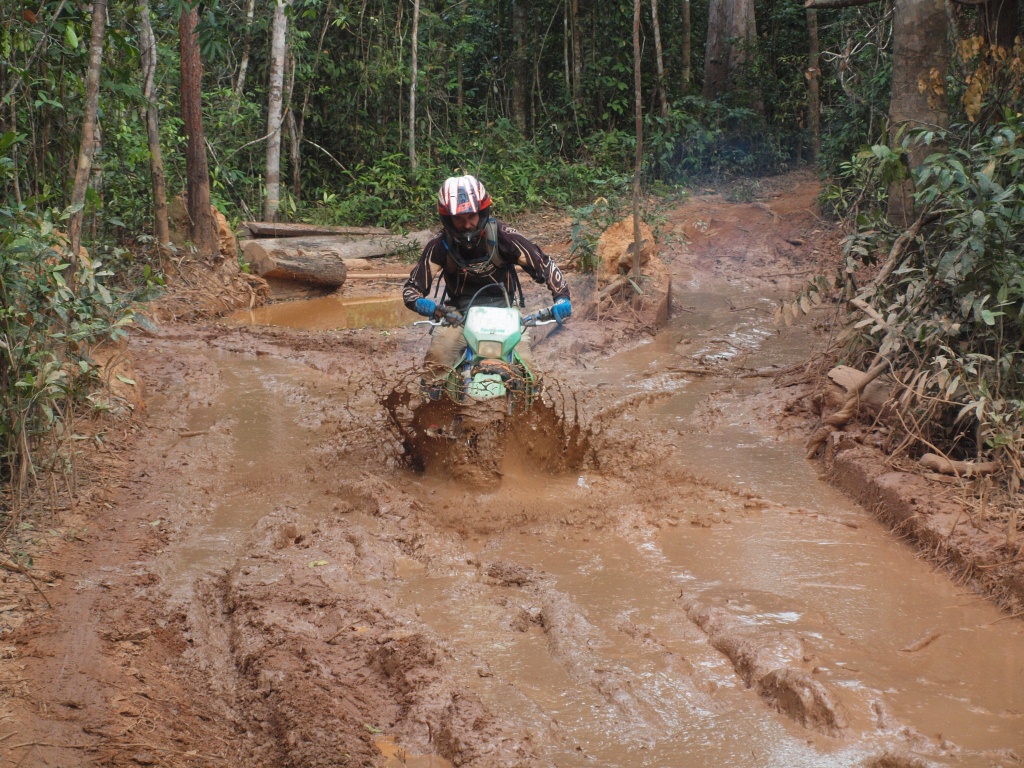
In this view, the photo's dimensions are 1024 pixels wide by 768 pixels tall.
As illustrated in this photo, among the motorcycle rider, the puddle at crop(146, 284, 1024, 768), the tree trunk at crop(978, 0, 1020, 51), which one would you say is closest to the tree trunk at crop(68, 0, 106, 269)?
the puddle at crop(146, 284, 1024, 768)

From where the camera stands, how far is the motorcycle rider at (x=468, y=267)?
582cm

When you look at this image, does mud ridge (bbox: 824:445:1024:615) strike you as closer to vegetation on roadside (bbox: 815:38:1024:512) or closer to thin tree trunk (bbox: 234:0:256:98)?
vegetation on roadside (bbox: 815:38:1024:512)

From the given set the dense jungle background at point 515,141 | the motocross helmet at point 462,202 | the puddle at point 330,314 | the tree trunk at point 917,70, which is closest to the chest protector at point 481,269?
the motocross helmet at point 462,202

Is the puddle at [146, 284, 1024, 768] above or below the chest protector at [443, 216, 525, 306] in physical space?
below

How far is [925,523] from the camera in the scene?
4.80 metres

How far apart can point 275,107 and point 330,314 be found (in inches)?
204

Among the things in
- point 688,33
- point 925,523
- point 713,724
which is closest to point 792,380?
point 925,523

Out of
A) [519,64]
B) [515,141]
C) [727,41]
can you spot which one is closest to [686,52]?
[727,41]

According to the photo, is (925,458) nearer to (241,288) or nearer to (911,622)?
(911,622)

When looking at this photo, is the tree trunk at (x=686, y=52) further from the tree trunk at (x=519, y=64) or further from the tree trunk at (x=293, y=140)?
the tree trunk at (x=293, y=140)

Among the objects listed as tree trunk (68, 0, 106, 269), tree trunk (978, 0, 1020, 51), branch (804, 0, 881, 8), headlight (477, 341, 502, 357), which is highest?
branch (804, 0, 881, 8)

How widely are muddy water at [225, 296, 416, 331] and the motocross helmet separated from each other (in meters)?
5.10

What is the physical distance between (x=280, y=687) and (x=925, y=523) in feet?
11.2

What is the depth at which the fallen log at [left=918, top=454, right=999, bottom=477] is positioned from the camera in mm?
4918
